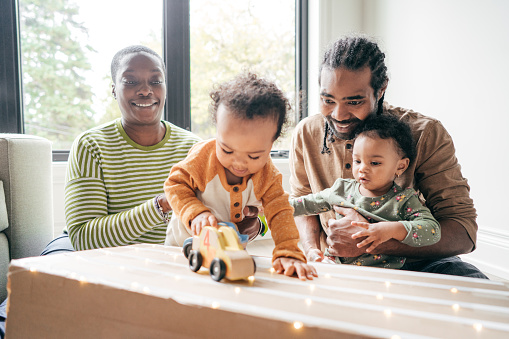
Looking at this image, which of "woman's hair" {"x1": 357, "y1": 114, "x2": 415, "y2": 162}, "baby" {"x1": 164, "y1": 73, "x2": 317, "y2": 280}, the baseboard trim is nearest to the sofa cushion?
"baby" {"x1": 164, "y1": 73, "x2": 317, "y2": 280}

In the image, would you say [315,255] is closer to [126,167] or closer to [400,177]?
[400,177]

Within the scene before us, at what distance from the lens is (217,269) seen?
2.63 feet

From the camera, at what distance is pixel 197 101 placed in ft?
10.4

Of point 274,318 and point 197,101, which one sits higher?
point 197,101

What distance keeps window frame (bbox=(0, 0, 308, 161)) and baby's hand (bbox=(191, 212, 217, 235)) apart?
4.20 feet

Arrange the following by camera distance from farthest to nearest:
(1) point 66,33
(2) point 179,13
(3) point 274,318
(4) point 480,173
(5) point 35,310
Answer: (2) point 179,13 < (1) point 66,33 < (4) point 480,173 < (5) point 35,310 < (3) point 274,318

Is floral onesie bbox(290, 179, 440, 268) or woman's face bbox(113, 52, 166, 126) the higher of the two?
woman's face bbox(113, 52, 166, 126)

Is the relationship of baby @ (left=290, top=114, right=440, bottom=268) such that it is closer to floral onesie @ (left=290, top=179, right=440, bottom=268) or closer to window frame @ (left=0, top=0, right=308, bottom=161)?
floral onesie @ (left=290, top=179, right=440, bottom=268)

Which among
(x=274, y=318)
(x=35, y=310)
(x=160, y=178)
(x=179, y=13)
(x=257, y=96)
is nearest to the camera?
(x=274, y=318)

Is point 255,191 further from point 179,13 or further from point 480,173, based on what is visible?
point 179,13

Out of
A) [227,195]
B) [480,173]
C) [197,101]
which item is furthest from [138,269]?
[197,101]

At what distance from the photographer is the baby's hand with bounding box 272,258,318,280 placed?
864 mm

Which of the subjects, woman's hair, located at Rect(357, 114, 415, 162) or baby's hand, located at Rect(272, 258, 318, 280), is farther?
woman's hair, located at Rect(357, 114, 415, 162)

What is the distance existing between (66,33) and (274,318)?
280 cm
